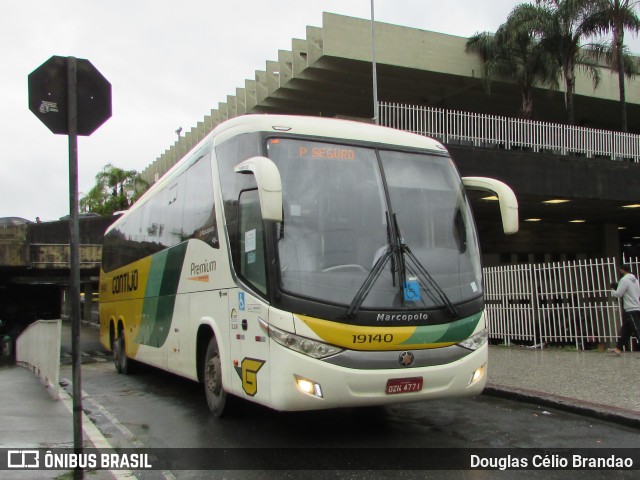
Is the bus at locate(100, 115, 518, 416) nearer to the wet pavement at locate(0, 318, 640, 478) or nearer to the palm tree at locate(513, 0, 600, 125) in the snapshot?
the wet pavement at locate(0, 318, 640, 478)

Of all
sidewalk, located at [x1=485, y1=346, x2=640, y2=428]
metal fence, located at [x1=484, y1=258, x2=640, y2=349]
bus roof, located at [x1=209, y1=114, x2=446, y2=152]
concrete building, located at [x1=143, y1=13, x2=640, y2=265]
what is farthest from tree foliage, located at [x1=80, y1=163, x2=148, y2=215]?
bus roof, located at [x1=209, y1=114, x2=446, y2=152]

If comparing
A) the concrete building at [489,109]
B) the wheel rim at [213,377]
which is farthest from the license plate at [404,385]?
the concrete building at [489,109]

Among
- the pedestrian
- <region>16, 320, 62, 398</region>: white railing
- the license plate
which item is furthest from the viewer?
the pedestrian

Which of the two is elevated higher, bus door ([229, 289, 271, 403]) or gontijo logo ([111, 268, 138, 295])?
gontijo logo ([111, 268, 138, 295])

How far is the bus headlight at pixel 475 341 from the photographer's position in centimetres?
637

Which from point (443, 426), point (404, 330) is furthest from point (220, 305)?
point (443, 426)

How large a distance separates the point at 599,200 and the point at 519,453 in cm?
1566

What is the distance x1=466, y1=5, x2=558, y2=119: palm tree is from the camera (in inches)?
1038

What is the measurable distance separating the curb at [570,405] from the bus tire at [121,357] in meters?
7.61

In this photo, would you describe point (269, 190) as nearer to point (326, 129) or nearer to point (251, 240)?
point (251, 240)

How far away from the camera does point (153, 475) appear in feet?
18.1

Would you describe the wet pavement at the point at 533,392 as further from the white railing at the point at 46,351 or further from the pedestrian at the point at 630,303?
the pedestrian at the point at 630,303

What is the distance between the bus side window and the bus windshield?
0.95 ft

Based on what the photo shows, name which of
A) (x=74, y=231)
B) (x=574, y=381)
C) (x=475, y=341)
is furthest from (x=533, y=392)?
(x=74, y=231)
